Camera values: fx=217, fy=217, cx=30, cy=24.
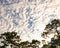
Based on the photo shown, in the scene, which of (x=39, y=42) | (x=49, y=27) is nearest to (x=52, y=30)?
(x=49, y=27)

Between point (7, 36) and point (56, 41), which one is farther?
point (7, 36)

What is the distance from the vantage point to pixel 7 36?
1474 inches

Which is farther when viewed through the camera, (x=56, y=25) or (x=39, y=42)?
(x=39, y=42)

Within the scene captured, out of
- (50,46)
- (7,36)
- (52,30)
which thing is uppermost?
(7,36)

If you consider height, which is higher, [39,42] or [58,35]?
[39,42]

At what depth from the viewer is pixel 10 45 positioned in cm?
3772

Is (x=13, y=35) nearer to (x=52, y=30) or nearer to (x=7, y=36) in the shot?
(x=7, y=36)

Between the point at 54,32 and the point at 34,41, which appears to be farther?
the point at 34,41

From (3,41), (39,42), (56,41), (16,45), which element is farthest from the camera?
(39,42)

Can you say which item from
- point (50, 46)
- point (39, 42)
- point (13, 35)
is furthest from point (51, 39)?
point (39, 42)

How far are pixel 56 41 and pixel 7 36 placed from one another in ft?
33.4

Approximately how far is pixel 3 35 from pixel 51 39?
31.7 feet

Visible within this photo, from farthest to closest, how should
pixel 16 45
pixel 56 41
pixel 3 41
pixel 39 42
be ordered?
pixel 39 42, pixel 16 45, pixel 3 41, pixel 56 41

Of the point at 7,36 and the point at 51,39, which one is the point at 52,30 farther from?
the point at 7,36
